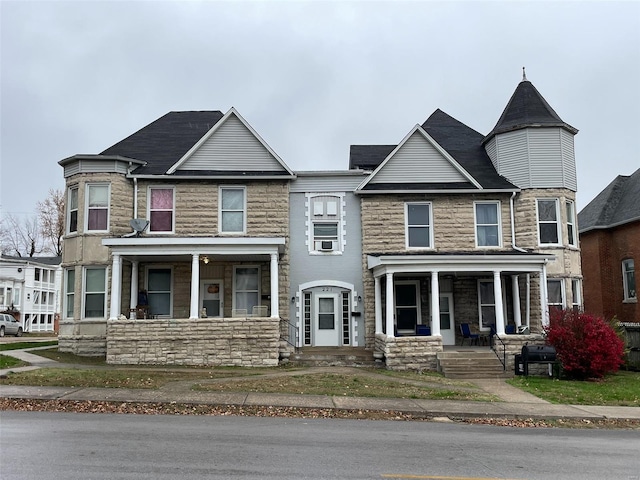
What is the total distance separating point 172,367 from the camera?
1773 cm

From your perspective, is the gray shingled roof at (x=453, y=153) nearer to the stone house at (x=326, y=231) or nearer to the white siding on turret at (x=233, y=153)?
the stone house at (x=326, y=231)

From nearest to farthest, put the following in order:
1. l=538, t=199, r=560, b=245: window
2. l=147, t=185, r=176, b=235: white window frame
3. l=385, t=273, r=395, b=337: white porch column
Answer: l=385, t=273, r=395, b=337: white porch column
l=147, t=185, r=176, b=235: white window frame
l=538, t=199, r=560, b=245: window

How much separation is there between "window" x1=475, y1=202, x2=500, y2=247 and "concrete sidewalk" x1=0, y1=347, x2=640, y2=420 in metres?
8.83

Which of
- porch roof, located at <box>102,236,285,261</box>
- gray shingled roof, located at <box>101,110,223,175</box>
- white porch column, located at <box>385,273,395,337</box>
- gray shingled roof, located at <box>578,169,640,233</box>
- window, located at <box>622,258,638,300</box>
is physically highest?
gray shingled roof, located at <box>101,110,223,175</box>

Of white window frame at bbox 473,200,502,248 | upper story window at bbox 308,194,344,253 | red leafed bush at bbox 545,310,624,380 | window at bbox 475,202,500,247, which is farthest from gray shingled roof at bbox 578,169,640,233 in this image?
upper story window at bbox 308,194,344,253

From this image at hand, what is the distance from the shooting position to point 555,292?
21625 millimetres

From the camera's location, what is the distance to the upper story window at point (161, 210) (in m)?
21.0

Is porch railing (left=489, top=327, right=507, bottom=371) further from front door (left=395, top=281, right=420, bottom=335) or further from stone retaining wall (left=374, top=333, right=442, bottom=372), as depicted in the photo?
front door (left=395, top=281, right=420, bottom=335)

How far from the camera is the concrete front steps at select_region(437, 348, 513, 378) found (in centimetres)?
1780

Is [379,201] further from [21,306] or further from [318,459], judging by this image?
[21,306]

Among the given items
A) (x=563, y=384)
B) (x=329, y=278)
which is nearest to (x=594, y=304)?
(x=563, y=384)

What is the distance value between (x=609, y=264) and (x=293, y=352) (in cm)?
1614

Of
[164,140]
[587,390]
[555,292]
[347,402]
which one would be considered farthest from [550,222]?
[164,140]

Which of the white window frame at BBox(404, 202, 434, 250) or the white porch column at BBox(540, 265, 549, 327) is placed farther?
the white window frame at BBox(404, 202, 434, 250)
